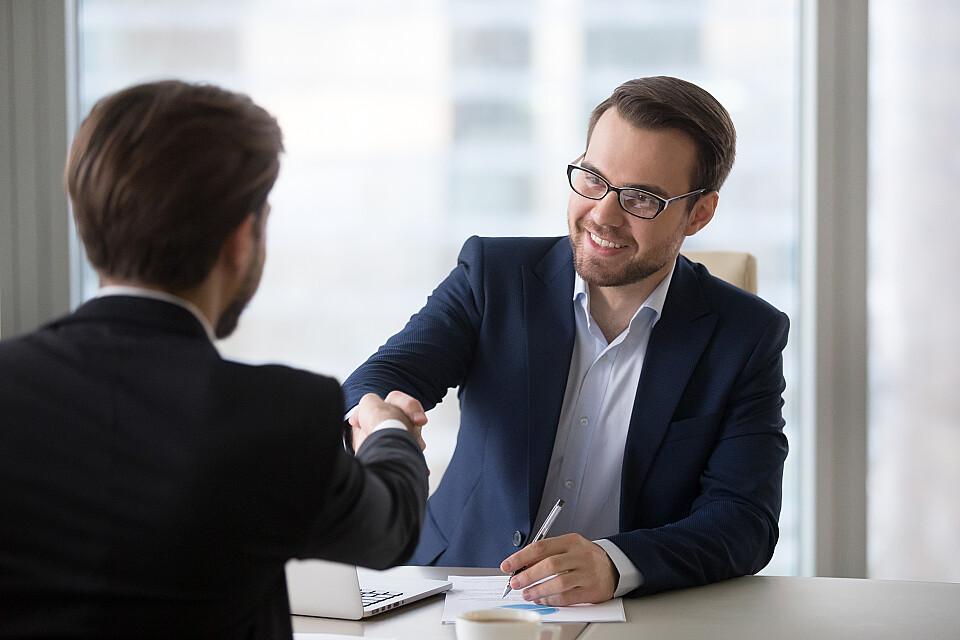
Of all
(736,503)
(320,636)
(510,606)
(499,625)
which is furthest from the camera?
(736,503)

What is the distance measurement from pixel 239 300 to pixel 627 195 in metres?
1.04

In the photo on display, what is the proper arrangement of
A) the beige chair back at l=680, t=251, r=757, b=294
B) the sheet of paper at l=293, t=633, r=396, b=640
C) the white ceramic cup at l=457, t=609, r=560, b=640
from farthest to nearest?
the beige chair back at l=680, t=251, r=757, b=294
the sheet of paper at l=293, t=633, r=396, b=640
the white ceramic cup at l=457, t=609, r=560, b=640

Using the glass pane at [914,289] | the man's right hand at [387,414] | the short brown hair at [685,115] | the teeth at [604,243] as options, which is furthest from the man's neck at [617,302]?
the glass pane at [914,289]

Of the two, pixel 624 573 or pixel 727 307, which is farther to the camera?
pixel 727 307

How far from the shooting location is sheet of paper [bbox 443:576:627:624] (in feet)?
4.07

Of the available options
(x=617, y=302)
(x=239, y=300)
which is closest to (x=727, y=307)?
(x=617, y=302)

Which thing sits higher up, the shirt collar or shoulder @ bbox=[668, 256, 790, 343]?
the shirt collar

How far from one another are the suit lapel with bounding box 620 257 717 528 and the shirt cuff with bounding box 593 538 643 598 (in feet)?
0.97

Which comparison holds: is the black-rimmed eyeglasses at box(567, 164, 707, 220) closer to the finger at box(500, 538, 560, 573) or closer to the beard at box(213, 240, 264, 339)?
the finger at box(500, 538, 560, 573)

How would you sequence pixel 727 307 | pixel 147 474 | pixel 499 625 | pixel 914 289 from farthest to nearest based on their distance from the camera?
pixel 914 289
pixel 727 307
pixel 499 625
pixel 147 474

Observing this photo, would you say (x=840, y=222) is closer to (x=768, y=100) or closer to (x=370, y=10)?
(x=768, y=100)

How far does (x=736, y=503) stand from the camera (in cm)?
158

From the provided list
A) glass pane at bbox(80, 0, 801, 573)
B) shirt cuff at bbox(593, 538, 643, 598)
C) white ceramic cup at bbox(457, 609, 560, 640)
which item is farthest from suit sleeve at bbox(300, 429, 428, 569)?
glass pane at bbox(80, 0, 801, 573)

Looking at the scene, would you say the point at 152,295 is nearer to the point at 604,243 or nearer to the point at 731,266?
the point at 604,243
